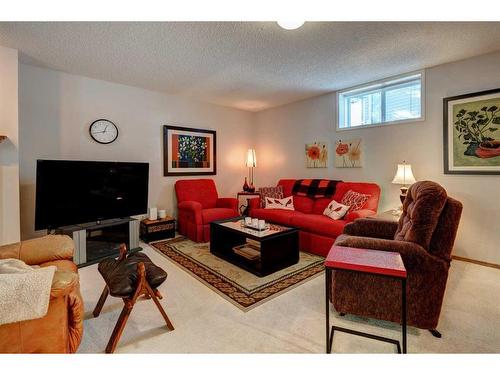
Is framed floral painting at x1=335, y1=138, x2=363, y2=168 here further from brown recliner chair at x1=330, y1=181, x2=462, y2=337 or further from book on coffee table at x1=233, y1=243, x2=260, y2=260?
brown recliner chair at x1=330, y1=181, x2=462, y2=337

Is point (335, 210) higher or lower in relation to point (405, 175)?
lower

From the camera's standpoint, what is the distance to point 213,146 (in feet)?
16.1

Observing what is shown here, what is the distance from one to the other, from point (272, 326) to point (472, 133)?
3.20 m

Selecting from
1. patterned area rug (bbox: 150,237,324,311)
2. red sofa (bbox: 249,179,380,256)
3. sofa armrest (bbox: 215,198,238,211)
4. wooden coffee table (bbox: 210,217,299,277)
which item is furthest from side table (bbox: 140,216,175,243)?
red sofa (bbox: 249,179,380,256)

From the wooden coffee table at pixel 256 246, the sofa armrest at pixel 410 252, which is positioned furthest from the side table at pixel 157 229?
the sofa armrest at pixel 410 252

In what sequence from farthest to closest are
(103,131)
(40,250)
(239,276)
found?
1. (103,131)
2. (239,276)
3. (40,250)

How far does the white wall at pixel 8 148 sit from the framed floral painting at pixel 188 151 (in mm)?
1952

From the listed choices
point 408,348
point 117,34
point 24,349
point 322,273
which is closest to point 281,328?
point 408,348

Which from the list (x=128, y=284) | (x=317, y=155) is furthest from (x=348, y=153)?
(x=128, y=284)

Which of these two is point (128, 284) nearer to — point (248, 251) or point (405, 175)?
point (248, 251)

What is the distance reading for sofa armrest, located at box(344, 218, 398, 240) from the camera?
7.38 feet

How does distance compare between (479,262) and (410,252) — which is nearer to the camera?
(410,252)

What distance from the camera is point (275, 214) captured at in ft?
12.2

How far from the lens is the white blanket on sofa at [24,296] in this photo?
1.07 metres
